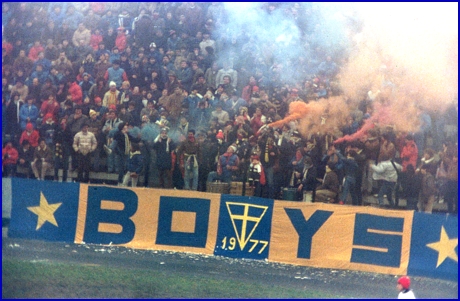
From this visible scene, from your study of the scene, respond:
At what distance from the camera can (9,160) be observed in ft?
37.4

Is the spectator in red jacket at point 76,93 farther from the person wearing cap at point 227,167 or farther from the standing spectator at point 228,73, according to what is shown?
the person wearing cap at point 227,167

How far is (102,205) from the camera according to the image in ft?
34.9

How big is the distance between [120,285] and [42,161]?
8.74 feet

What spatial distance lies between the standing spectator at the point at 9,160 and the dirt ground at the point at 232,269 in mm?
1054

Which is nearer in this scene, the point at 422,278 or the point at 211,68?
the point at 422,278

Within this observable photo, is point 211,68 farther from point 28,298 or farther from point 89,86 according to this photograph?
point 28,298

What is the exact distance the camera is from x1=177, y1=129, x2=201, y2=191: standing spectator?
10812 millimetres

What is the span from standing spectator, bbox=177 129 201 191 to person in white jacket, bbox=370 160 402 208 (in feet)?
9.10

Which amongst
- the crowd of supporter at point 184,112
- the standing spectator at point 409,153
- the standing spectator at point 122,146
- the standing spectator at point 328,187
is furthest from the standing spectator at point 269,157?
the standing spectator at point 122,146

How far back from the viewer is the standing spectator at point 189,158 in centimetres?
1081

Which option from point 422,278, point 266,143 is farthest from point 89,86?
point 422,278

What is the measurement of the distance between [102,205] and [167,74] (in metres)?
2.39

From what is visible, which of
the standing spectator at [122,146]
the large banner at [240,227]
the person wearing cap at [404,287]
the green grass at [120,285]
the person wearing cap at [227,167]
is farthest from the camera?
the standing spectator at [122,146]

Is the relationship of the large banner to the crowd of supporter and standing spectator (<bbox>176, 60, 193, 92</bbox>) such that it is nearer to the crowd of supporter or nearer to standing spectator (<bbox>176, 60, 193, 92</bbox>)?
the crowd of supporter
